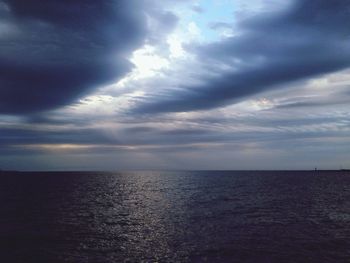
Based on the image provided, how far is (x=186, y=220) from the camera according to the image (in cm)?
4612

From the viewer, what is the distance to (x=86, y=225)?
4278cm

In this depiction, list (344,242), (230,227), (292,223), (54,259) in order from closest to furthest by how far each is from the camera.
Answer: (54,259) < (344,242) < (230,227) < (292,223)

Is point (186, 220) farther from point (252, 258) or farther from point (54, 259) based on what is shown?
point (54, 259)

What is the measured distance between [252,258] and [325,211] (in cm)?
3610

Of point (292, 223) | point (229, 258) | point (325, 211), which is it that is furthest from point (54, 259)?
point (325, 211)

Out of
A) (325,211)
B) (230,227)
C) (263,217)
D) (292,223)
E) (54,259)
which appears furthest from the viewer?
(325,211)

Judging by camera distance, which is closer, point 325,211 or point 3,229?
point 3,229

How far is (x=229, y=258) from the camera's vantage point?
2714 centimetres

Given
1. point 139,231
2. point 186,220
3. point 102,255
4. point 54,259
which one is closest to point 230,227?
point 186,220

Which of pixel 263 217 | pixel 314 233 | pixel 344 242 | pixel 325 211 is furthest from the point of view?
pixel 325 211

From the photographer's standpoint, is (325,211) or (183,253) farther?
(325,211)

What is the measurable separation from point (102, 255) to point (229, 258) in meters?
11.4

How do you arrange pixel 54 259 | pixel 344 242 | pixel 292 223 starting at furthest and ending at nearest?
pixel 292 223, pixel 344 242, pixel 54 259

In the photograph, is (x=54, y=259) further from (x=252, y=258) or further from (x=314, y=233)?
(x=314, y=233)
